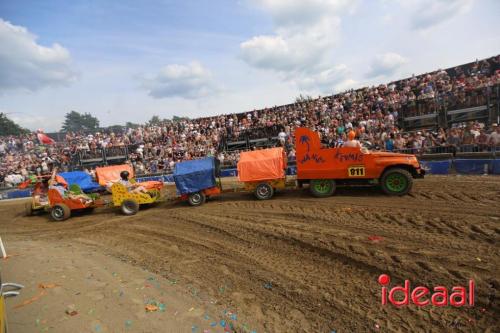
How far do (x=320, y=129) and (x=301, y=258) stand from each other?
14.0 m

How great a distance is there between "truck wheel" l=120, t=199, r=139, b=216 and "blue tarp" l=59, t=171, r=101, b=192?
18.8ft

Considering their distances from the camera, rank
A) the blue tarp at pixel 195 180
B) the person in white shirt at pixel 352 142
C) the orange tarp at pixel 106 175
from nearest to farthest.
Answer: the person in white shirt at pixel 352 142
the blue tarp at pixel 195 180
the orange tarp at pixel 106 175

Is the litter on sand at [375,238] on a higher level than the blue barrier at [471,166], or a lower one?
lower

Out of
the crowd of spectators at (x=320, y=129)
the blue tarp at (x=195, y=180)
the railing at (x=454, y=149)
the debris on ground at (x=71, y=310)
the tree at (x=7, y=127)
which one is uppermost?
the tree at (x=7, y=127)

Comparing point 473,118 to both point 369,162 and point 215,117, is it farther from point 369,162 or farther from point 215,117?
point 215,117

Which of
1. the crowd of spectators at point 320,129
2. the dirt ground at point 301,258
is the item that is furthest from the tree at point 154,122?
the dirt ground at point 301,258

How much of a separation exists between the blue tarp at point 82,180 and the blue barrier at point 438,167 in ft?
49.9

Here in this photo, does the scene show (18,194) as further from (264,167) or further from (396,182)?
(396,182)

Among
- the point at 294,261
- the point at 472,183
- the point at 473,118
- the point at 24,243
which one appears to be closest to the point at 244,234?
the point at 294,261

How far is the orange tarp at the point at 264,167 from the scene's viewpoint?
978 centimetres

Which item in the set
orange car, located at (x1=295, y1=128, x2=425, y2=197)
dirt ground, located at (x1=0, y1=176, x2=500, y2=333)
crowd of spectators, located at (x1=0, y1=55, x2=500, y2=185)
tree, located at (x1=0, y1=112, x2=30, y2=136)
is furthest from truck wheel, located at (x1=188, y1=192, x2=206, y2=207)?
tree, located at (x1=0, y1=112, x2=30, y2=136)

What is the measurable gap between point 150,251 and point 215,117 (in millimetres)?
19552

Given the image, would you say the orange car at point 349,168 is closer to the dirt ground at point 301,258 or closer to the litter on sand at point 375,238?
the dirt ground at point 301,258

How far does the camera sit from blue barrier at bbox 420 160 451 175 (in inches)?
465
